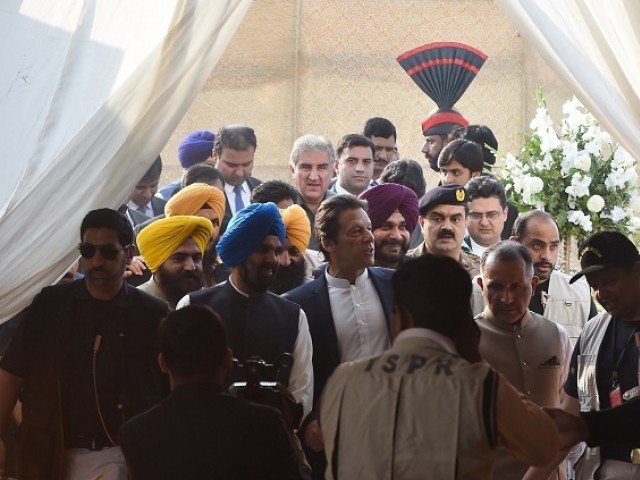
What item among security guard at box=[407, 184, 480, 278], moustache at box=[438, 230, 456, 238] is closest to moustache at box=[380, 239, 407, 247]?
security guard at box=[407, 184, 480, 278]

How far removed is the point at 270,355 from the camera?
5.75 meters

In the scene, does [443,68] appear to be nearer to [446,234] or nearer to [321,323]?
[446,234]

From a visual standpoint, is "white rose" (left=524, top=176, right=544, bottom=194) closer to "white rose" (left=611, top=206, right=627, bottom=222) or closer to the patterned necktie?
"white rose" (left=611, top=206, right=627, bottom=222)

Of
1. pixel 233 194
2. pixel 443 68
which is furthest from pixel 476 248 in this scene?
pixel 443 68

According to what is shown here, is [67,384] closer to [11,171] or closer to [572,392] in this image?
[11,171]

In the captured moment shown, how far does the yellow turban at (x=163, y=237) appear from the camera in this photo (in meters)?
6.34

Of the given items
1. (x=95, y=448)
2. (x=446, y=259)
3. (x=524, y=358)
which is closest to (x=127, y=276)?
(x=95, y=448)

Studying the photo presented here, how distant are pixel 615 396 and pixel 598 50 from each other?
150cm

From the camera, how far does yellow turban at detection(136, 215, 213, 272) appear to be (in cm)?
634

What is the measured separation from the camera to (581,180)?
780 centimetres

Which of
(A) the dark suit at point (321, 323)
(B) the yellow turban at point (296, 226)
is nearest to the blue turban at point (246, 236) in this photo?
(A) the dark suit at point (321, 323)

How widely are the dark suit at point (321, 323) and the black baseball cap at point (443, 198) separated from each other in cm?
99

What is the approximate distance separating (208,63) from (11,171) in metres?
1.00

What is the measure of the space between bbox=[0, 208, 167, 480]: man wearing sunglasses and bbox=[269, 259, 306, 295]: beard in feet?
4.41
